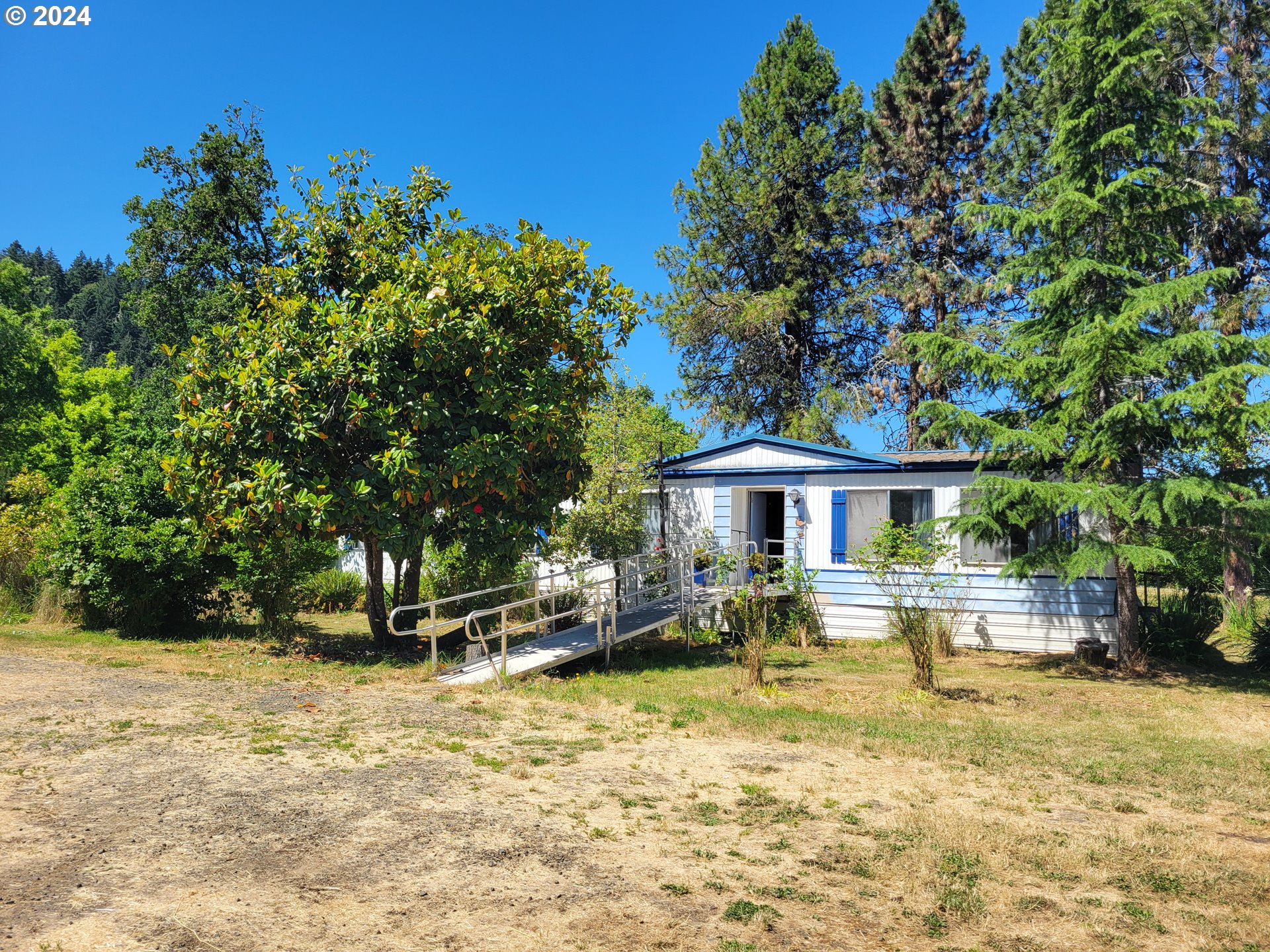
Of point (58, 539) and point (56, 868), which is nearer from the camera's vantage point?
point (56, 868)

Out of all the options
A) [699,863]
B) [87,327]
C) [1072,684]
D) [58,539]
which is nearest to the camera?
[699,863]

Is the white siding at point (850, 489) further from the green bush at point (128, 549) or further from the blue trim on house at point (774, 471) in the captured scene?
the green bush at point (128, 549)

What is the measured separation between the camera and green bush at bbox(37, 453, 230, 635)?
15.0 m

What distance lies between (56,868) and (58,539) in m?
12.9

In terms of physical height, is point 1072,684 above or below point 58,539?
below

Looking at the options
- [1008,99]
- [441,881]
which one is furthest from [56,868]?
[1008,99]

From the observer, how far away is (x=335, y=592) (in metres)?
21.2

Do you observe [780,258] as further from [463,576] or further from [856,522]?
[463,576]

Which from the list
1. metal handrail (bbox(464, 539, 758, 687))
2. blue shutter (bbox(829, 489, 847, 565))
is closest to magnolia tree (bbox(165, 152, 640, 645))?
metal handrail (bbox(464, 539, 758, 687))

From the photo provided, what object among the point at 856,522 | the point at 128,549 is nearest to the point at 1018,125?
the point at 856,522

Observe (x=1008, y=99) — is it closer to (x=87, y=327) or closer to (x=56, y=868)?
→ (x=56, y=868)

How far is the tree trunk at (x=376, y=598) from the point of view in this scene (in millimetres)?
15055

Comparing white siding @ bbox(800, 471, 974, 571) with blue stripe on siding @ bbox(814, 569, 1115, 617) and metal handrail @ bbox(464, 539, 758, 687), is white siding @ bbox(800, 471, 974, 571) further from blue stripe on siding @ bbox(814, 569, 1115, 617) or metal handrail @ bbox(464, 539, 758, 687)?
metal handrail @ bbox(464, 539, 758, 687)

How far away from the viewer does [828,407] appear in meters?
26.1
